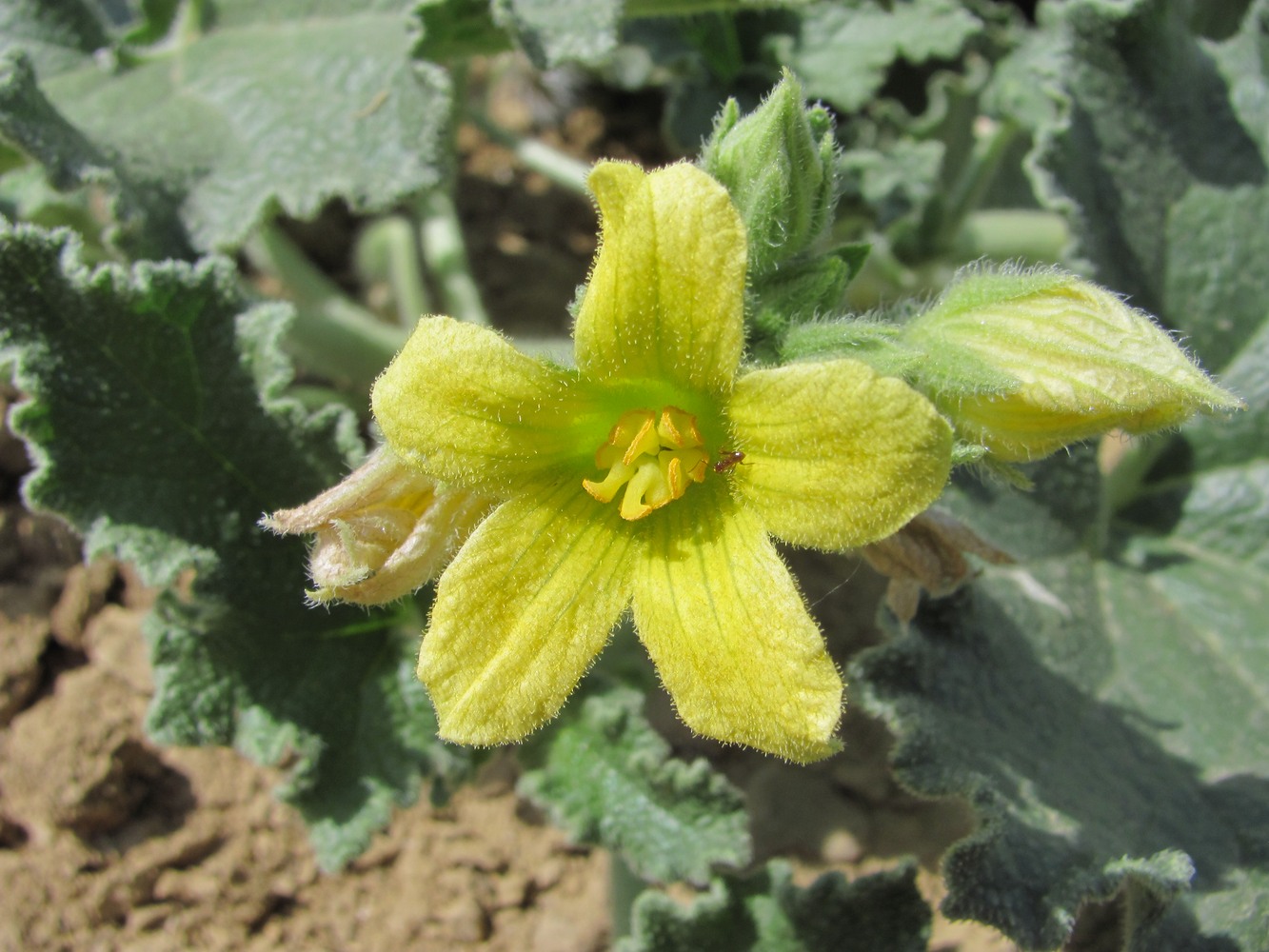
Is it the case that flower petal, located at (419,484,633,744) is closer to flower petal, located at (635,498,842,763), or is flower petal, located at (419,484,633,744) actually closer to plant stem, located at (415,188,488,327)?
flower petal, located at (635,498,842,763)

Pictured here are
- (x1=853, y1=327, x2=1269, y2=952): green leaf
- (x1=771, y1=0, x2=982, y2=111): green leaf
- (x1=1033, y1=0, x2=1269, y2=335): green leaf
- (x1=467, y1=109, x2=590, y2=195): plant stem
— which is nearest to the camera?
(x1=853, y1=327, x2=1269, y2=952): green leaf

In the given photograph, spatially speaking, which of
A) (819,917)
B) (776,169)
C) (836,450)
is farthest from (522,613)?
(819,917)

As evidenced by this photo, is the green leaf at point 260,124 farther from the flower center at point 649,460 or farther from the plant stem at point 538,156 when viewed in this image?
the flower center at point 649,460

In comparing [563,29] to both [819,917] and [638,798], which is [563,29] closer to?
[638,798]

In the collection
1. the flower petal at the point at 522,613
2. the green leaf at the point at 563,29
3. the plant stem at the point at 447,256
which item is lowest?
the plant stem at the point at 447,256

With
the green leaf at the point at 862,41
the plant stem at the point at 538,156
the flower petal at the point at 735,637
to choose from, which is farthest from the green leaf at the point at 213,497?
the green leaf at the point at 862,41

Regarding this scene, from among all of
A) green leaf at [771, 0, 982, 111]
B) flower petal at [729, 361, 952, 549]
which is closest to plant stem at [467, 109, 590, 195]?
green leaf at [771, 0, 982, 111]

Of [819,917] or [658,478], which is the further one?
[819,917]
